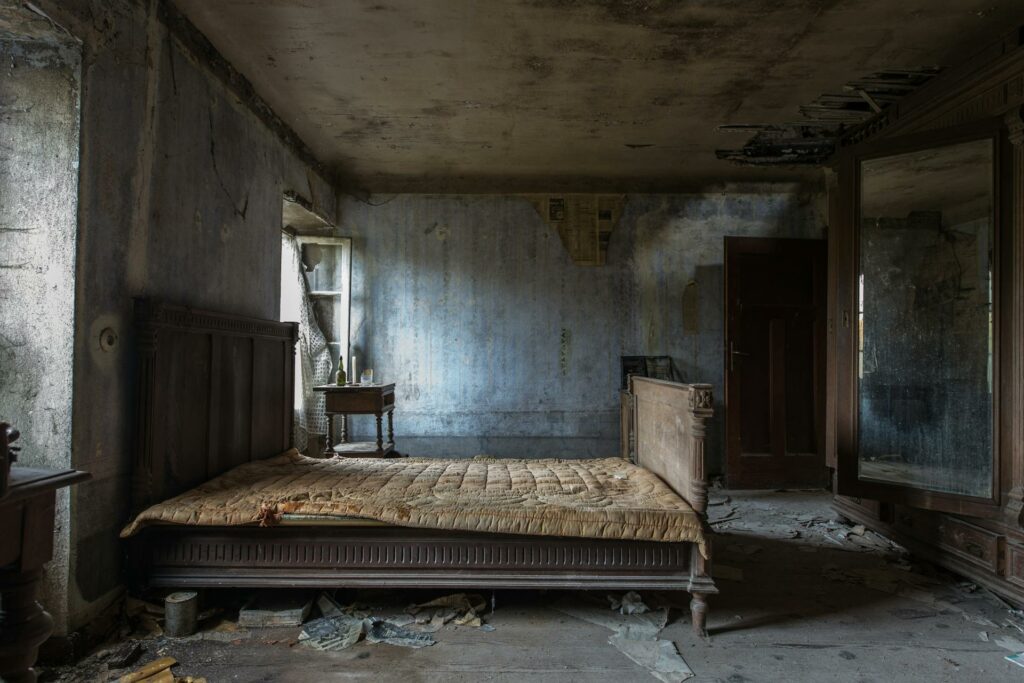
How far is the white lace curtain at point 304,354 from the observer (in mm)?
5277

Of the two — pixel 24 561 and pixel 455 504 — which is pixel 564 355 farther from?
pixel 24 561

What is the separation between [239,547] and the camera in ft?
7.99

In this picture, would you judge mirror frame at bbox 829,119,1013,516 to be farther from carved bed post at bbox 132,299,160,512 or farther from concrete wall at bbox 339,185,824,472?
carved bed post at bbox 132,299,160,512

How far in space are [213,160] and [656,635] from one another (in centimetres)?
327

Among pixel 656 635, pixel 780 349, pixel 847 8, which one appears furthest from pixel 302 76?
pixel 780 349

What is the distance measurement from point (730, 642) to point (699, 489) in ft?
2.01

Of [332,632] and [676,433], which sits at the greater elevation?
[676,433]

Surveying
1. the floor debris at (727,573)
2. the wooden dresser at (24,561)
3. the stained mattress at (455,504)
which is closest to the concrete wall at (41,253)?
the stained mattress at (455,504)

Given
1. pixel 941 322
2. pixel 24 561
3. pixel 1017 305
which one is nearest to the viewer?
pixel 24 561

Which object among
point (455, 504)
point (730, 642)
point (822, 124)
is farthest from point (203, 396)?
point (822, 124)

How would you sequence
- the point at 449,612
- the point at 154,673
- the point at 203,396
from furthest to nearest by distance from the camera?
1. the point at 203,396
2. the point at 449,612
3. the point at 154,673

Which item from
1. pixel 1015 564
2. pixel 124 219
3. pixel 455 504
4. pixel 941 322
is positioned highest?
pixel 124 219

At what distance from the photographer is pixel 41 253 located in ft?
7.02

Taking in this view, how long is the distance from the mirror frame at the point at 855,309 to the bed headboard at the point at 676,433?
4.09 feet
